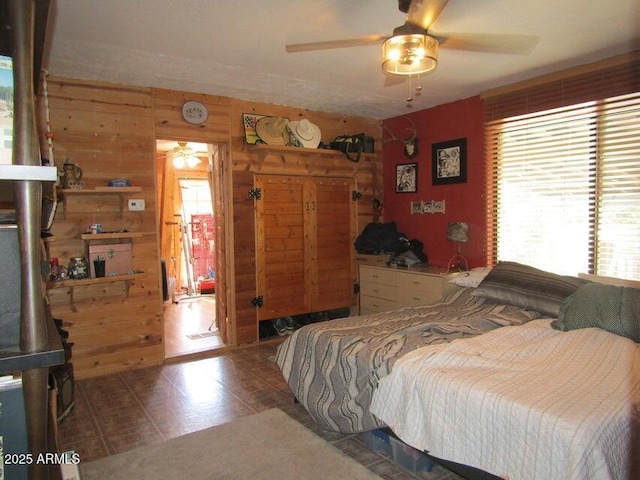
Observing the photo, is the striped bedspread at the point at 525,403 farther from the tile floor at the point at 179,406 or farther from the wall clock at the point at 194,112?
the wall clock at the point at 194,112

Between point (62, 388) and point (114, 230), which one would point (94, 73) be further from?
point (62, 388)

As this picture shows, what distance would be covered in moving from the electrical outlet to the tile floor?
1420 mm

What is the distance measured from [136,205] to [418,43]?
8.94ft

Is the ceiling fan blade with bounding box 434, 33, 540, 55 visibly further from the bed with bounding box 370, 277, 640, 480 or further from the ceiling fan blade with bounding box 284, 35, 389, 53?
the bed with bounding box 370, 277, 640, 480

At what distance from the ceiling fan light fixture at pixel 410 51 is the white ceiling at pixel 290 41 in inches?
11.9

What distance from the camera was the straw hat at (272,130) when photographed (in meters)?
4.37

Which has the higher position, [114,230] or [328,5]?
[328,5]

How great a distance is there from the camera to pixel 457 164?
14.6ft

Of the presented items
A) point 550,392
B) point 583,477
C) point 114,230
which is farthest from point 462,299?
point 114,230

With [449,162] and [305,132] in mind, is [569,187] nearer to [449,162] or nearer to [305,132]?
[449,162]

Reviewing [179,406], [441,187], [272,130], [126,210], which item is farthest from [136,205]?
[441,187]

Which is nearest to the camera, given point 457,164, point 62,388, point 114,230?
point 62,388

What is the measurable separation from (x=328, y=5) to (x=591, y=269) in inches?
111

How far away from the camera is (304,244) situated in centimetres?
→ 482
